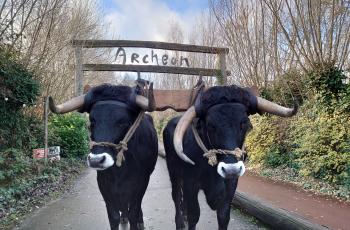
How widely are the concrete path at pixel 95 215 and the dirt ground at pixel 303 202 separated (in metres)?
0.97

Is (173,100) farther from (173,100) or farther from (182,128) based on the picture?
(182,128)

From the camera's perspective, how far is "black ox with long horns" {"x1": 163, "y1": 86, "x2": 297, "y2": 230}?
3.96 m

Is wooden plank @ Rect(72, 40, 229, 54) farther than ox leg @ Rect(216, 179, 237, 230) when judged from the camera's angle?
Yes

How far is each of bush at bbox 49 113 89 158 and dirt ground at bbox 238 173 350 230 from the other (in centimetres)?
663

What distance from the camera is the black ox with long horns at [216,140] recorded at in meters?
3.96

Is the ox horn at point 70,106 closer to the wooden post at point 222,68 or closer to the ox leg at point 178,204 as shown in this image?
the ox leg at point 178,204

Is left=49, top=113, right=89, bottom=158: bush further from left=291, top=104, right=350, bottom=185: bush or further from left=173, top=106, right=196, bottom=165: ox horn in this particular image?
left=173, top=106, right=196, bottom=165: ox horn

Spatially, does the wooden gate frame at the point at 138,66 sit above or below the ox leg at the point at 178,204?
above

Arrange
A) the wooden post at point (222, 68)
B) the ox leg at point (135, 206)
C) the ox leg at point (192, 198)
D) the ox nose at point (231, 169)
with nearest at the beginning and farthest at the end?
the ox nose at point (231, 169)
the ox leg at point (192, 198)
the ox leg at point (135, 206)
the wooden post at point (222, 68)

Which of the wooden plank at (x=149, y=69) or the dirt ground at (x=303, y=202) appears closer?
the dirt ground at (x=303, y=202)

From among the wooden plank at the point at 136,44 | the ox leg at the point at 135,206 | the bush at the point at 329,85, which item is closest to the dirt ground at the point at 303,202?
the bush at the point at 329,85

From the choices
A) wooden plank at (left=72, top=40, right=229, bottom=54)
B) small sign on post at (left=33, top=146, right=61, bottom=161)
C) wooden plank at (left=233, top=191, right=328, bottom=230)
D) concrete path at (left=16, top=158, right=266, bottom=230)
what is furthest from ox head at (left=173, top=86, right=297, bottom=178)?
small sign on post at (left=33, top=146, right=61, bottom=161)

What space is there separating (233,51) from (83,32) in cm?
613

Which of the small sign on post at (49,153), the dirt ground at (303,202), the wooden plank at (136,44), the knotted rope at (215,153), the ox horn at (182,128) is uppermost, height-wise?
the wooden plank at (136,44)
